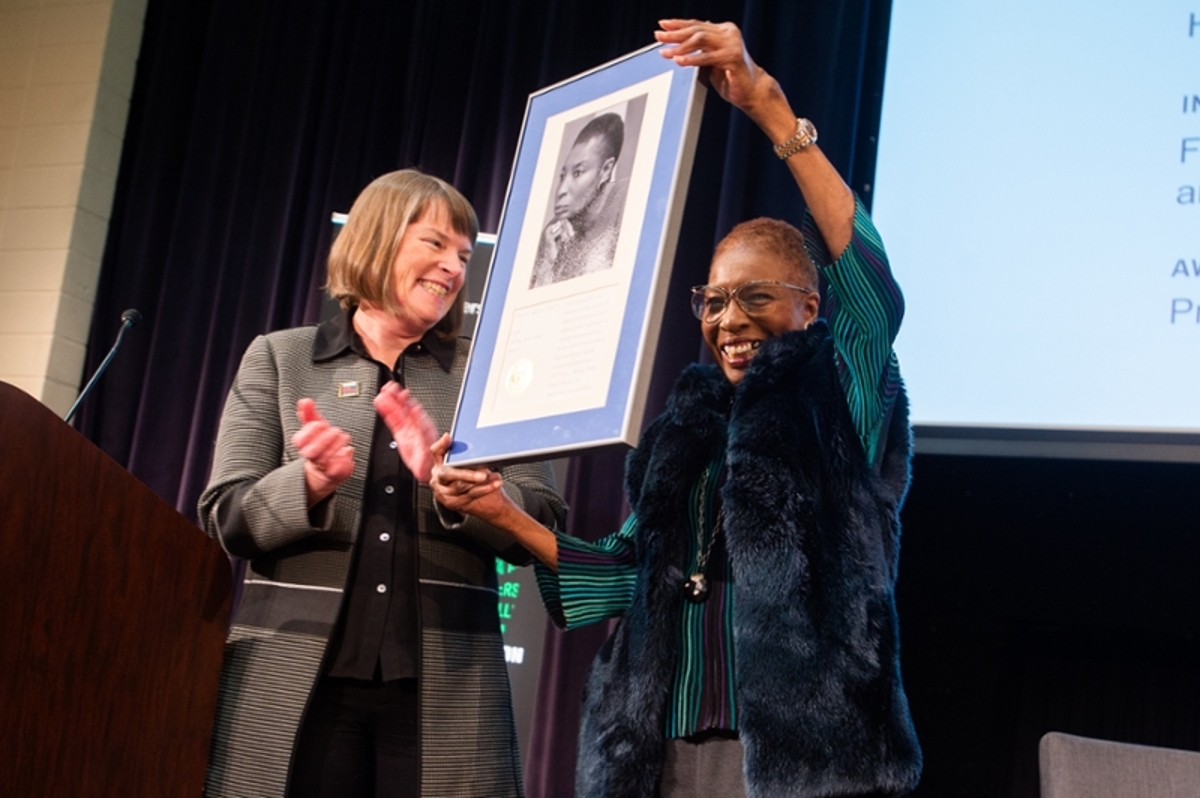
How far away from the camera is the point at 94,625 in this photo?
1635 mm

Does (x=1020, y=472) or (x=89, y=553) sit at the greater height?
(x=1020, y=472)

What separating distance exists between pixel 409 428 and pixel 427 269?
34 centimetres

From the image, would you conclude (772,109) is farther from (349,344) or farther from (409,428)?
(349,344)

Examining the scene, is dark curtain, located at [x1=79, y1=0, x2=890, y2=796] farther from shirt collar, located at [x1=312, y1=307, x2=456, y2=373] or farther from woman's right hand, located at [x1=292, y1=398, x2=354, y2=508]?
woman's right hand, located at [x1=292, y1=398, x2=354, y2=508]

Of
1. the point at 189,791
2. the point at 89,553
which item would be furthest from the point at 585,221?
the point at 189,791

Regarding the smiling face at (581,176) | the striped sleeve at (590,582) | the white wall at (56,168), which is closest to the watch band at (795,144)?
the smiling face at (581,176)

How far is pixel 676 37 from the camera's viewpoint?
1580mm

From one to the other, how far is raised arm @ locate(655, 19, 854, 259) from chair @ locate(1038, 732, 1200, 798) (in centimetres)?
80

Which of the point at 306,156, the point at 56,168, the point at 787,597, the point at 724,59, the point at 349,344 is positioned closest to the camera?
the point at 787,597

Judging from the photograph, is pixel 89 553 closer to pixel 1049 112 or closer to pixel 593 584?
pixel 593 584

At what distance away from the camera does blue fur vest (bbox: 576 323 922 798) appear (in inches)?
55.1

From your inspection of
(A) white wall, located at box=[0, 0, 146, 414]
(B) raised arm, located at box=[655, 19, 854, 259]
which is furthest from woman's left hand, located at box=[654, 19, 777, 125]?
(A) white wall, located at box=[0, 0, 146, 414]

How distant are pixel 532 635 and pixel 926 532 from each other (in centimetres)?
93

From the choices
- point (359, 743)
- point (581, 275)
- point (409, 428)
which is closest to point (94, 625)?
point (359, 743)
